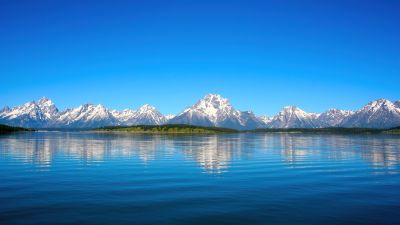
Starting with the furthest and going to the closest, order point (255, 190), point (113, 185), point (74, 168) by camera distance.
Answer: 1. point (74, 168)
2. point (113, 185)
3. point (255, 190)

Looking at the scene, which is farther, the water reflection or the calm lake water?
the water reflection

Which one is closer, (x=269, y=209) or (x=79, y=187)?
(x=269, y=209)

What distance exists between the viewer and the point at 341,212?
24.2 m

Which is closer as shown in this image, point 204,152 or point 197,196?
point 197,196

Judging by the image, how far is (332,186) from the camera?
34531 mm

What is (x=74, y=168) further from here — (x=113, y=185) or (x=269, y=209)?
(x=269, y=209)

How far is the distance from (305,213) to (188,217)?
750 cm

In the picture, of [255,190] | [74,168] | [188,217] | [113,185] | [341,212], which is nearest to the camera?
[188,217]

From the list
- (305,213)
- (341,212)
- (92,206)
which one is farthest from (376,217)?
(92,206)

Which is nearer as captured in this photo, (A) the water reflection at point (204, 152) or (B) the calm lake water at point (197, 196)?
(B) the calm lake water at point (197, 196)

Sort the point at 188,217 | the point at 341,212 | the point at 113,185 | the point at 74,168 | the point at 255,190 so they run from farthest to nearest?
the point at 74,168 → the point at 113,185 → the point at 255,190 → the point at 341,212 → the point at 188,217

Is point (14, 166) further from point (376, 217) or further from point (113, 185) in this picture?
point (376, 217)

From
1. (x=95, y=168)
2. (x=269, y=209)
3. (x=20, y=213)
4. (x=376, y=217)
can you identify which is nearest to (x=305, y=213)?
(x=269, y=209)

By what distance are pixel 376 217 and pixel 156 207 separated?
13950 millimetres
